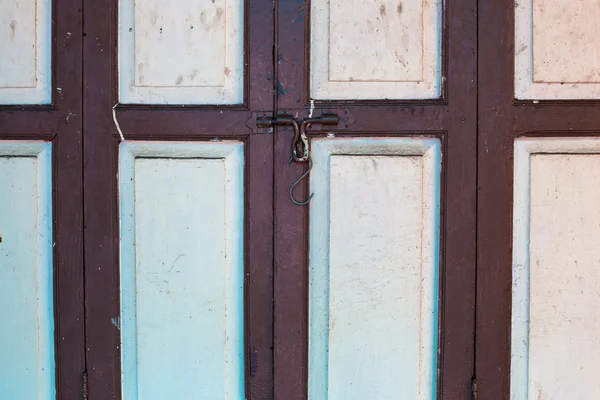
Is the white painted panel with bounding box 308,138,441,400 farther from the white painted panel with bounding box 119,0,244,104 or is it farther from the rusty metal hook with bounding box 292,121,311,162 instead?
the white painted panel with bounding box 119,0,244,104

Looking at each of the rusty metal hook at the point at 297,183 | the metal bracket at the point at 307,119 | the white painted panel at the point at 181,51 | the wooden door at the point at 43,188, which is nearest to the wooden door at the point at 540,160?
the metal bracket at the point at 307,119

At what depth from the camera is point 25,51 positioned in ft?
5.50

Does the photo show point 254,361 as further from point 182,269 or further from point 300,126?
point 300,126

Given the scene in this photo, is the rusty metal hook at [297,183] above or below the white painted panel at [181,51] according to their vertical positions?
below

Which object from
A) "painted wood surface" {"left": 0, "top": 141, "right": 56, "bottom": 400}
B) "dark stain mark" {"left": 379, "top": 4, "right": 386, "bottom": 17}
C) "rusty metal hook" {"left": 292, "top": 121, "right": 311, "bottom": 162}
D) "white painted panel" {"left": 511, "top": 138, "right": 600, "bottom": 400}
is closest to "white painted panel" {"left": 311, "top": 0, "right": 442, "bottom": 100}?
"dark stain mark" {"left": 379, "top": 4, "right": 386, "bottom": 17}

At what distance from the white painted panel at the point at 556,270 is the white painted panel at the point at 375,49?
1.30ft

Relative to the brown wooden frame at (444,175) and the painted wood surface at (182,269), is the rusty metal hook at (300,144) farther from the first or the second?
the painted wood surface at (182,269)

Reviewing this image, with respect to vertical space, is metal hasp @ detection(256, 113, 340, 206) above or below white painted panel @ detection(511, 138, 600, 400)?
above

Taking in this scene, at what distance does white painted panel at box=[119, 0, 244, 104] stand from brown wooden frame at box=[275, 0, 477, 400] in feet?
0.52

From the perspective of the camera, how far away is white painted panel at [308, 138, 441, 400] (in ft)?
Result: 5.33

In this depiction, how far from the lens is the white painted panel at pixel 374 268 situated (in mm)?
1626

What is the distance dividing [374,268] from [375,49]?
0.70m

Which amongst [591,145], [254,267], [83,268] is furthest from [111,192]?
[591,145]

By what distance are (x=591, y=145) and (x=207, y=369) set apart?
1417 millimetres
